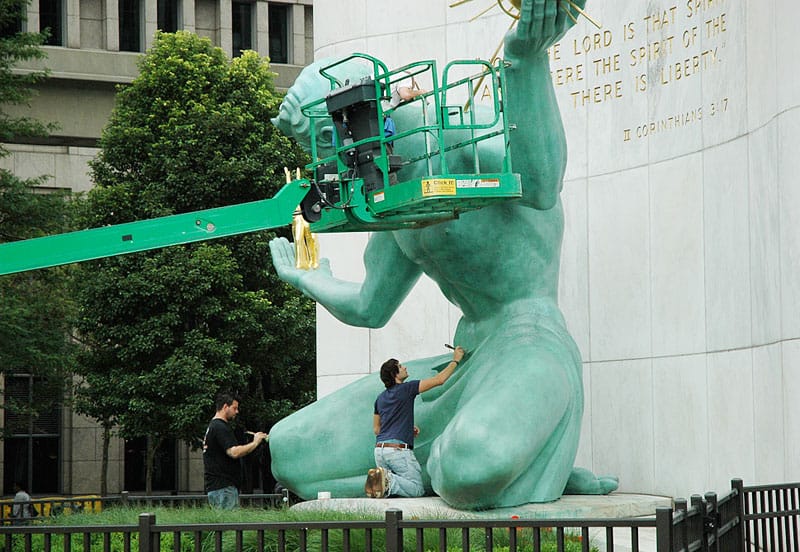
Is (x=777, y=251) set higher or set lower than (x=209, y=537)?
higher

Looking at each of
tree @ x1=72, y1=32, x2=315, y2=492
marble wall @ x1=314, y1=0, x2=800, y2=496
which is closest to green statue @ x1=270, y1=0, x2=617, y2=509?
marble wall @ x1=314, y1=0, x2=800, y2=496

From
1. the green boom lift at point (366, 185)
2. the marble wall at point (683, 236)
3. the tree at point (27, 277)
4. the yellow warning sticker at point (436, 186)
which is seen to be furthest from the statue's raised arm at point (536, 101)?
the tree at point (27, 277)

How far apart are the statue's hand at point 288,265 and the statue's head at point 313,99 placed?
57.2 inches

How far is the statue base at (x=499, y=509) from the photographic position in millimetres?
9023

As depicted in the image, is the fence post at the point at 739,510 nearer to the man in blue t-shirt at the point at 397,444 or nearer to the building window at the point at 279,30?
the man in blue t-shirt at the point at 397,444

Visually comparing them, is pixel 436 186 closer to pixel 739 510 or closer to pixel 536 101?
pixel 536 101

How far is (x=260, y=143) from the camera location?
29.8m

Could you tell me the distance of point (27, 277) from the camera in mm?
30906

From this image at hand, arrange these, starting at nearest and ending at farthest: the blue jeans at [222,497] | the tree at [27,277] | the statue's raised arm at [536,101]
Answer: the statue's raised arm at [536,101]
the blue jeans at [222,497]
the tree at [27,277]

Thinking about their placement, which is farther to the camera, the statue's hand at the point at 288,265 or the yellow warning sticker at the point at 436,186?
the statue's hand at the point at 288,265

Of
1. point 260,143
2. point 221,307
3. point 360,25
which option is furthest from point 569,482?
point 260,143

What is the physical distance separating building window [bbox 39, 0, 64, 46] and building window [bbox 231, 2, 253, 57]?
528cm

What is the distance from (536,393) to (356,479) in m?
1.88

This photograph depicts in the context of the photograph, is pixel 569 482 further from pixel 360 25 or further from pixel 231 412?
pixel 360 25
